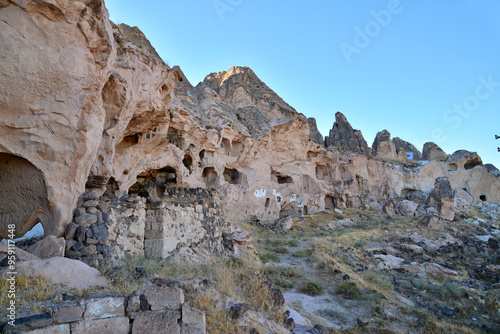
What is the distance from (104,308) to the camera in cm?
336

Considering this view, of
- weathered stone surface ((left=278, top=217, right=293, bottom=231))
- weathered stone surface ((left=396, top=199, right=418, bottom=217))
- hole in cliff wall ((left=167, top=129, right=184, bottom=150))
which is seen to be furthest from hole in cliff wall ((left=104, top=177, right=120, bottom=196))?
weathered stone surface ((left=396, top=199, right=418, bottom=217))

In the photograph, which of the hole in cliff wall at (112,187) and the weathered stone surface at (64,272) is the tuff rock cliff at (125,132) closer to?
the hole in cliff wall at (112,187)

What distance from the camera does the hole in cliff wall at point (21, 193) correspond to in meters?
5.57

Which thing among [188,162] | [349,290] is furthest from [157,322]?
[188,162]

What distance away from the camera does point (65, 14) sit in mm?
5449

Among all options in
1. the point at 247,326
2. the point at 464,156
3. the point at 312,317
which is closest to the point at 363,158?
the point at 464,156

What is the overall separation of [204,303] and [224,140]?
15.8 m

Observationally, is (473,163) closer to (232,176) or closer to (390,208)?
(390,208)

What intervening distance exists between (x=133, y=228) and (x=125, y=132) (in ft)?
18.0

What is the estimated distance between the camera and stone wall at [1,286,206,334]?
297cm

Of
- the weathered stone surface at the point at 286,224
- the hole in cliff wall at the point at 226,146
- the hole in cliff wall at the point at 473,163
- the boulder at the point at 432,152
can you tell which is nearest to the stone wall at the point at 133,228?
the weathered stone surface at the point at 286,224

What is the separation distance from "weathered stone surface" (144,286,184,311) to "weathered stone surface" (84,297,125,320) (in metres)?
0.31

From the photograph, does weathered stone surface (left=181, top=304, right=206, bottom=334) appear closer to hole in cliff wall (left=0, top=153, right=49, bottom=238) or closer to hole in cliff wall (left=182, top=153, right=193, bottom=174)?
hole in cliff wall (left=0, top=153, right=49, bottom=238)

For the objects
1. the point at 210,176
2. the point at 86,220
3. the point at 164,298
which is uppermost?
the point at 210,176
